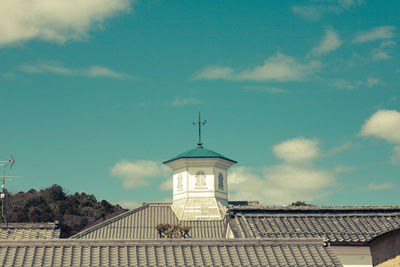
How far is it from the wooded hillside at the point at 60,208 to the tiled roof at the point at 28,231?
44266mm

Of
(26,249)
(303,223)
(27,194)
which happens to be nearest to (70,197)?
(27,194)

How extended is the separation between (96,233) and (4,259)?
80.1 ft

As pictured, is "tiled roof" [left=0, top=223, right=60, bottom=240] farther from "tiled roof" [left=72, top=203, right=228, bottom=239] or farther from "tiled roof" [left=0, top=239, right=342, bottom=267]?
"tiled roof" [left=0, top=239, right=342, bottom=267]

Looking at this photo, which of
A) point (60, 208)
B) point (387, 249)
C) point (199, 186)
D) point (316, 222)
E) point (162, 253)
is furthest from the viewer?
point (60, 208)

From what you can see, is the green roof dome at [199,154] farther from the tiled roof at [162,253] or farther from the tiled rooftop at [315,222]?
the tiled roof at [162,253]

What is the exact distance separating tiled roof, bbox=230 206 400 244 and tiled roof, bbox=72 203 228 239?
10.6 metres

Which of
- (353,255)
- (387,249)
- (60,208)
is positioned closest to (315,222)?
(353,255)

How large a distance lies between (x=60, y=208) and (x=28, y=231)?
190ft

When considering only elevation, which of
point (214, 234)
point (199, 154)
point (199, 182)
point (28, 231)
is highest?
point (199, 154)

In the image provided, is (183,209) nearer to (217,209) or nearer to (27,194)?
(217,209)

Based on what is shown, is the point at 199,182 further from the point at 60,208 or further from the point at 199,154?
the point at 60,208

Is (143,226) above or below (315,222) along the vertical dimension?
above

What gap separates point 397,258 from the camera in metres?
16.0

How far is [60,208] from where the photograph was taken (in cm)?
8181
